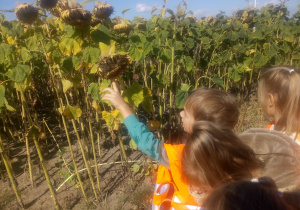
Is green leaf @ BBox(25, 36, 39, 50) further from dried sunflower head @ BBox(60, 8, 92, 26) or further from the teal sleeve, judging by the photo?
the teal sleeve

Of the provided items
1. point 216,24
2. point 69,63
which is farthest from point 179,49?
point 216,24

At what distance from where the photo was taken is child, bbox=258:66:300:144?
1.58m

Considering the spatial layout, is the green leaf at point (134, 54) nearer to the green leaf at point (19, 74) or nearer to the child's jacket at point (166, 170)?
the child's jacket at point (166, 170)

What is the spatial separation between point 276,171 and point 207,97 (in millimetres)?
506

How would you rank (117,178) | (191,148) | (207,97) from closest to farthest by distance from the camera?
1. (191,148)
2. (207,97)
3. (117,178)

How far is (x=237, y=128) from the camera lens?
131 inches

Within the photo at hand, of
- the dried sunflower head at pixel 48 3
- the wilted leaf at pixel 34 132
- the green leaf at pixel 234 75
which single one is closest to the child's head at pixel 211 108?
the dried sunflower head at pixel 48 3

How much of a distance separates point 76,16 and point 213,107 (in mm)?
856

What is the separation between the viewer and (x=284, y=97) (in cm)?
161

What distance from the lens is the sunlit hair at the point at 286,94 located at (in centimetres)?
158

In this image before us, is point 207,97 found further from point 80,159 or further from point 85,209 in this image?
point 80,159

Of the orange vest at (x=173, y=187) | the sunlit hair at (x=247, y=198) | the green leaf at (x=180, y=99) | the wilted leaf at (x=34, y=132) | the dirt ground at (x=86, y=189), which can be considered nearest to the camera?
the sunlit hair at (x=247, y=198)

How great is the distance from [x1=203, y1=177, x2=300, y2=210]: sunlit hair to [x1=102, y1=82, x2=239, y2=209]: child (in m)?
0.57

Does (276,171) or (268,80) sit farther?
(268,80)
